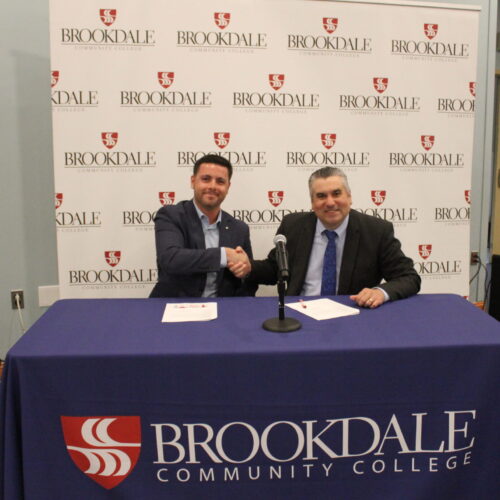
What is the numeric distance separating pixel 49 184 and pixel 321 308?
7.38ft

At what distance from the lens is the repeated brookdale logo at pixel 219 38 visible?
107 inches

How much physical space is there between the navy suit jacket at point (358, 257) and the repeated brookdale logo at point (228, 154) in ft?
2.33

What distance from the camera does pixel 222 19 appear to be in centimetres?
273

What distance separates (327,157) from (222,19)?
1093 mm

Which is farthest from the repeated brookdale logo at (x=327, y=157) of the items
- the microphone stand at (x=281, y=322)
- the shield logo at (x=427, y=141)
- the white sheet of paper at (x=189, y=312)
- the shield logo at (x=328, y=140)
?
the microphone stand at (x=281, y=322)

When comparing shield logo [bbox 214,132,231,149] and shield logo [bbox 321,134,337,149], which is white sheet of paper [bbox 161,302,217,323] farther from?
shield logo [bbox 321,134,337,149]

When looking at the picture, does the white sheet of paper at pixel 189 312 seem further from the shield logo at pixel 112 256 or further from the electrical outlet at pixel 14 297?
the electrical outlet at pixel 14 297

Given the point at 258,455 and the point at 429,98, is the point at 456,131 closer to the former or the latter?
the point at 429,98

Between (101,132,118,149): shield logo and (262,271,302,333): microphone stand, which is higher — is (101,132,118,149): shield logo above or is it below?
above

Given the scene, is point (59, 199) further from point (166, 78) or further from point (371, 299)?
point (371, 299)

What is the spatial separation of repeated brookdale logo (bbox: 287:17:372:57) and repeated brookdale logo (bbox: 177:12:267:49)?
23 cm

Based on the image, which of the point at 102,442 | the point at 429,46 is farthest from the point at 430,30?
the point at 102,442

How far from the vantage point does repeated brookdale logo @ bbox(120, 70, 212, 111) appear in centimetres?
271

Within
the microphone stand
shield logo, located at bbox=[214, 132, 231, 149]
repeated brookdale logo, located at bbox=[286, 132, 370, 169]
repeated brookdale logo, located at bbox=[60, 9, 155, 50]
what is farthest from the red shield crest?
the microphone stand
